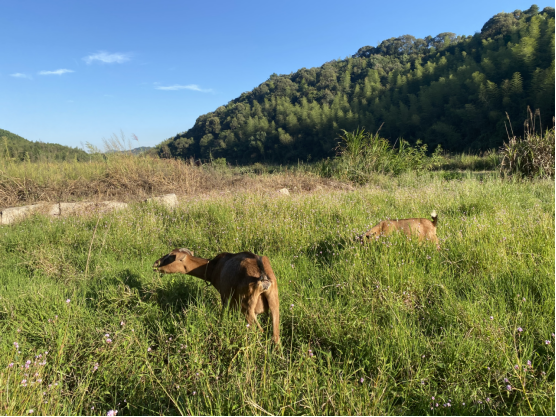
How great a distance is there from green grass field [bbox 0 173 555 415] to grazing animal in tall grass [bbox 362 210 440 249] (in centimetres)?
15

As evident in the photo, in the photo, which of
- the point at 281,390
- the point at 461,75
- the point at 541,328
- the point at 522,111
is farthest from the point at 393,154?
the point at 461,75

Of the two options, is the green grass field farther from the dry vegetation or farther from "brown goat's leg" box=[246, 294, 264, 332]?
the dry vegetation

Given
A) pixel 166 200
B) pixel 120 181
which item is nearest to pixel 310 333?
pixel 166 200

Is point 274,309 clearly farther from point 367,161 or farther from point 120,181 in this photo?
point 367,161

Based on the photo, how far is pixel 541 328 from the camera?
1893 millimetres

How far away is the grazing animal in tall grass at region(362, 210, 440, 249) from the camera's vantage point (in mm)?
3276

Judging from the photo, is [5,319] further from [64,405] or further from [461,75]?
[461,75]

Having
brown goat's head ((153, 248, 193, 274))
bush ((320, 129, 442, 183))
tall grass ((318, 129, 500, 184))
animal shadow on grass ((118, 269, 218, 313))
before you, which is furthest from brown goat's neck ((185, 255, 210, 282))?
bush ((320, 129, 442, 183))

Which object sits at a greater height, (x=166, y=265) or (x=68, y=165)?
(x=68, y=165)

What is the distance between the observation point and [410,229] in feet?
10.8

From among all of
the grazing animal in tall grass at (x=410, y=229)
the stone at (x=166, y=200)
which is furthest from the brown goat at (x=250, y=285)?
the stone at (x=166, y=200)

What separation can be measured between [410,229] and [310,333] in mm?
1839

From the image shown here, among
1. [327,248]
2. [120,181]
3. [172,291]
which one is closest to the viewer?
[172,291]

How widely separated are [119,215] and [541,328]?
5.70 meters
